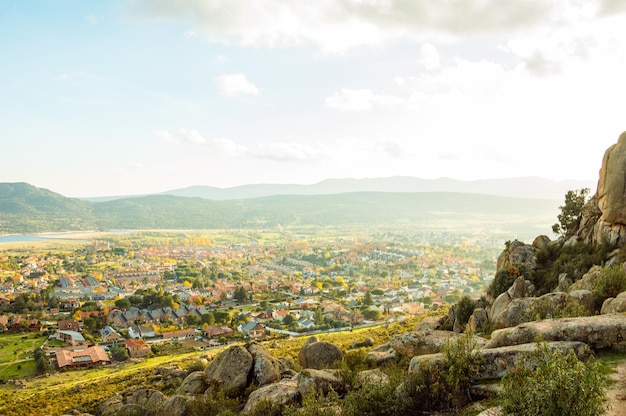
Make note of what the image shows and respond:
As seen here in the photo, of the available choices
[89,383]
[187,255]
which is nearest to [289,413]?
[89,383]

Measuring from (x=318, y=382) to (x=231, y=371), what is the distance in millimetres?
5193

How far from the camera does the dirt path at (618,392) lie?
848cm

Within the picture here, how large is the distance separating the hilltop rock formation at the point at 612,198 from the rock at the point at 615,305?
30.2 feet

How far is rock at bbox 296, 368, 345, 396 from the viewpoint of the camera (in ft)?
45.4

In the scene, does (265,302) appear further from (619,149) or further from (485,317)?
(619,149)

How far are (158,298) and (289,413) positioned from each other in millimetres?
65814

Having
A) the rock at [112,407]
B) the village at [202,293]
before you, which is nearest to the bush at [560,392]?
the rock at [112,407]

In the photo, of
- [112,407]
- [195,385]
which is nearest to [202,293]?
[112,407]

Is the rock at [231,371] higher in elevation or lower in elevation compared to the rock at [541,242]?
lower

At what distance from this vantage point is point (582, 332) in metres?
11.5

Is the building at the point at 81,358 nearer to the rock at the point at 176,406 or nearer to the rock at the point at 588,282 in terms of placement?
the rock at the point at 176,406

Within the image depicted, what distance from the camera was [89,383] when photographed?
34625 millimetres

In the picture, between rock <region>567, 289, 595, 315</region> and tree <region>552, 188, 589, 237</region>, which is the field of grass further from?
tree <region>552, 188, 589, 237</region>

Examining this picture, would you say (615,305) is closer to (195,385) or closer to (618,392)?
(618,392)
